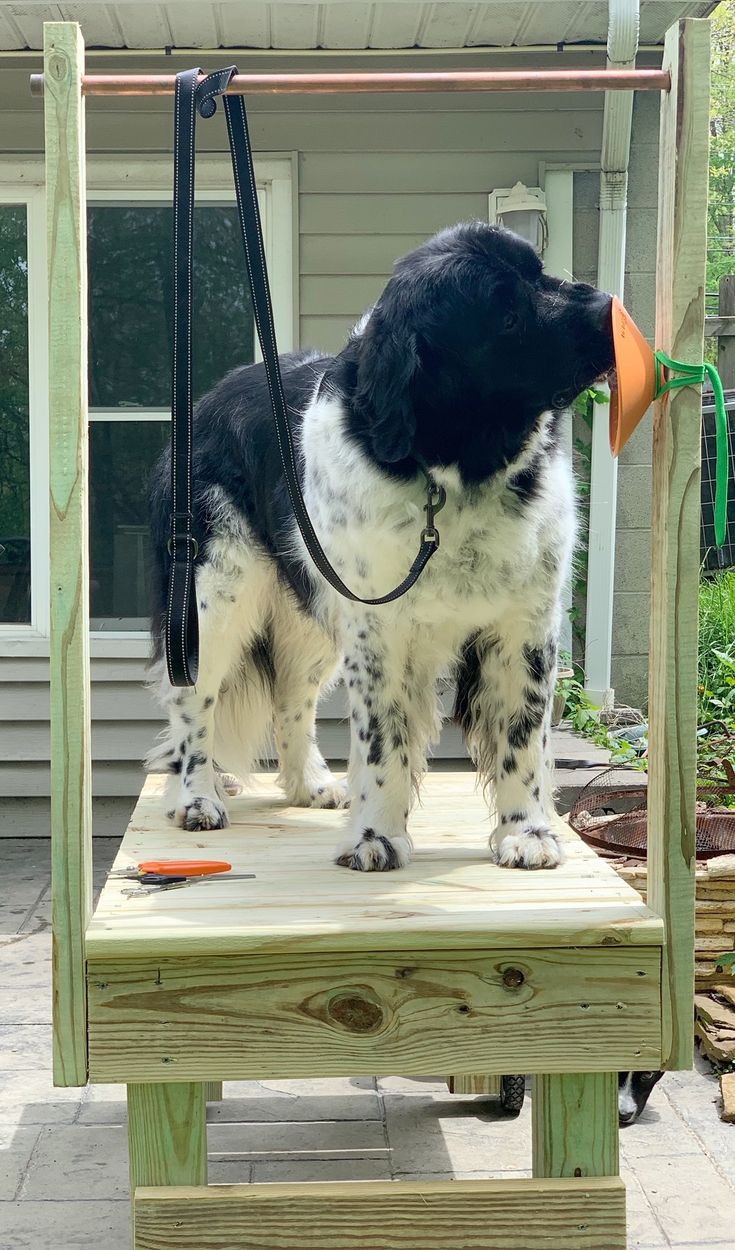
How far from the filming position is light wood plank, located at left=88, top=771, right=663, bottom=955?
195cm

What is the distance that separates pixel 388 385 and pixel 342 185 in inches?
147

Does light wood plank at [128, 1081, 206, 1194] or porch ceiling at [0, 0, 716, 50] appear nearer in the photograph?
light wood plank at [128, 1081, 206, 1194]

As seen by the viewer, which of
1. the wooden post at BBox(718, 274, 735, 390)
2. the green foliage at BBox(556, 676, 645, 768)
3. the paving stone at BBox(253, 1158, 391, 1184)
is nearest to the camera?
the paving stone at BBox(253, 1158, 391, 1184)

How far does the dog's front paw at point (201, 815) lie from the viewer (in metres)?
2.90

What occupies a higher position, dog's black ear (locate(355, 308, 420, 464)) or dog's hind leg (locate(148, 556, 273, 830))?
dog's black ear (locate(355, 308, 420, 464))

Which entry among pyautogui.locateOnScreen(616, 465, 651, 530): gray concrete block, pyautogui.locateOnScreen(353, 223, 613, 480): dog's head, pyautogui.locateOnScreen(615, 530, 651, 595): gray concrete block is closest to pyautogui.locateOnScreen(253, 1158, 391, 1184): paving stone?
pyautogui.locateOnScreen(353, 223, 613, 480): dog's head

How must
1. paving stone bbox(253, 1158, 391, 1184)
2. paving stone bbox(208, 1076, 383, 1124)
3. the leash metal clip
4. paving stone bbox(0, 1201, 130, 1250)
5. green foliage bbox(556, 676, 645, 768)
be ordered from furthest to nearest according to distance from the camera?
green foliage bbox(556, 676, 645, 768), paving stone bbox(208, 1076, 383, 1124), paving stone bbox(253, 1158, 391, 1184), paving stone bbox(0, 1201, 130, 1250), the leash metal clip

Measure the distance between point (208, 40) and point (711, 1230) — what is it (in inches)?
184

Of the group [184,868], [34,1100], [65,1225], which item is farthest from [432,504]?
[34,1100]

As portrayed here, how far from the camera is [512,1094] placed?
115 inches

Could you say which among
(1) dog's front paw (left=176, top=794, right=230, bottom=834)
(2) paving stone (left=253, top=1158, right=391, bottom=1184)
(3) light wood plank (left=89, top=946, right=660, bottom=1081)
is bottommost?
(2) paving stone (left=253, top=1158, right=391, bottom=1184)

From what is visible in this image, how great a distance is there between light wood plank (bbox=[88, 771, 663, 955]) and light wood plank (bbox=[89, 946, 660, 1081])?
30mm

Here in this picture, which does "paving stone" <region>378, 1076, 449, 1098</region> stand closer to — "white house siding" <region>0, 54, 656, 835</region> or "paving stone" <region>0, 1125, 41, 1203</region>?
"paving stone" <region>0, 1125, 41, 1203</region>

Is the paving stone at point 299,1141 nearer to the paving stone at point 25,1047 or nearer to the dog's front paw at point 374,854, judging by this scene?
the paving stone at point 25,1047
